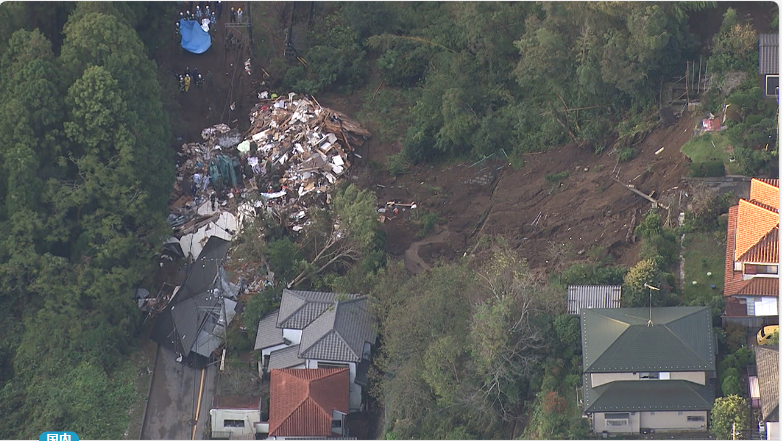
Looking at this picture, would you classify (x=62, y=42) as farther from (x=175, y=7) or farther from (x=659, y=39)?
(x=659, y=39)

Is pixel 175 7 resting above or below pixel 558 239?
above

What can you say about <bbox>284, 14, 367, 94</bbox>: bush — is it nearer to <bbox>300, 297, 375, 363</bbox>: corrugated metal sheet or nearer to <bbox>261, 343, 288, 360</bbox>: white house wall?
<bbox>300, 297, 375, 363</bbox>: corrugated metal sheet

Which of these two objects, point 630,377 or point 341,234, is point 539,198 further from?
point 630,377

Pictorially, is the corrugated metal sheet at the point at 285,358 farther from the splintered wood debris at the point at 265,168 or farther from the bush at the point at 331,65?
the bush at the point at 331,65

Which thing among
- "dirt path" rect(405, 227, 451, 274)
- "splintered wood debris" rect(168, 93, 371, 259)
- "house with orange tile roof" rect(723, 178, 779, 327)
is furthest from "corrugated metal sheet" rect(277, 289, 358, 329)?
"house with orange tile roof" rect(723, 178, 779, 327)

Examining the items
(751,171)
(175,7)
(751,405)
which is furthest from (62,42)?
(751,405)
